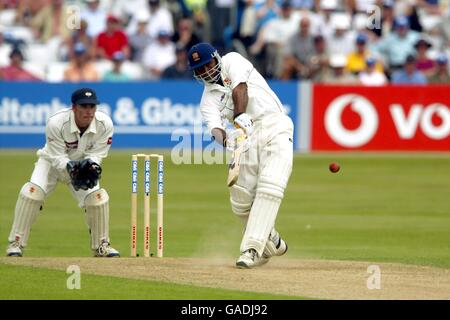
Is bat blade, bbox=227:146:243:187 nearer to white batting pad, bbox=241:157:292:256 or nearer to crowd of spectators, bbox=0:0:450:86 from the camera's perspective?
white batting pad, bbox=241:157:292:256

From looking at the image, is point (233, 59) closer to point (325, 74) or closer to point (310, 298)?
point (310, 298)

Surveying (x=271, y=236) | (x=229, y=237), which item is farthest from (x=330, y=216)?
(x=271, y=236)

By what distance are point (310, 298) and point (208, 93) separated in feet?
7.71

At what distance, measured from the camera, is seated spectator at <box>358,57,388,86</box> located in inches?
914

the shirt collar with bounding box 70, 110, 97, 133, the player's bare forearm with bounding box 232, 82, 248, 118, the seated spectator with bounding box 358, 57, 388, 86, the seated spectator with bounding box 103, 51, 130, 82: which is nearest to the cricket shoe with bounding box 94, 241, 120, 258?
the shirt collar with bounding box 70, 110, 97, 133

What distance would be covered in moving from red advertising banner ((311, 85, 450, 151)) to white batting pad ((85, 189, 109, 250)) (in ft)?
37.9

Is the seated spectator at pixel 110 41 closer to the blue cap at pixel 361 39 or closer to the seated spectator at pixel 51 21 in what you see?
the seated spectator at pixel 51 21

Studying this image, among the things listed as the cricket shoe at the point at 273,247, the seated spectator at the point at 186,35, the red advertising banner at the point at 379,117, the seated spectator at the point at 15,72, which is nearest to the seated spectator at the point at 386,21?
the red advertising banner at the point at 379,117

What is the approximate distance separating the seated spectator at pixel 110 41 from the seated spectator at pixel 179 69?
1.00 metres

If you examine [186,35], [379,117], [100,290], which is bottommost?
[100,290]

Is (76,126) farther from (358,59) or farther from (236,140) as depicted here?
(358,59)

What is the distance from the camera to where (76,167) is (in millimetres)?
11344

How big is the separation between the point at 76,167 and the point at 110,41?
12667 mm

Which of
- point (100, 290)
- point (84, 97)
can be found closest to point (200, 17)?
point (84, 97)
